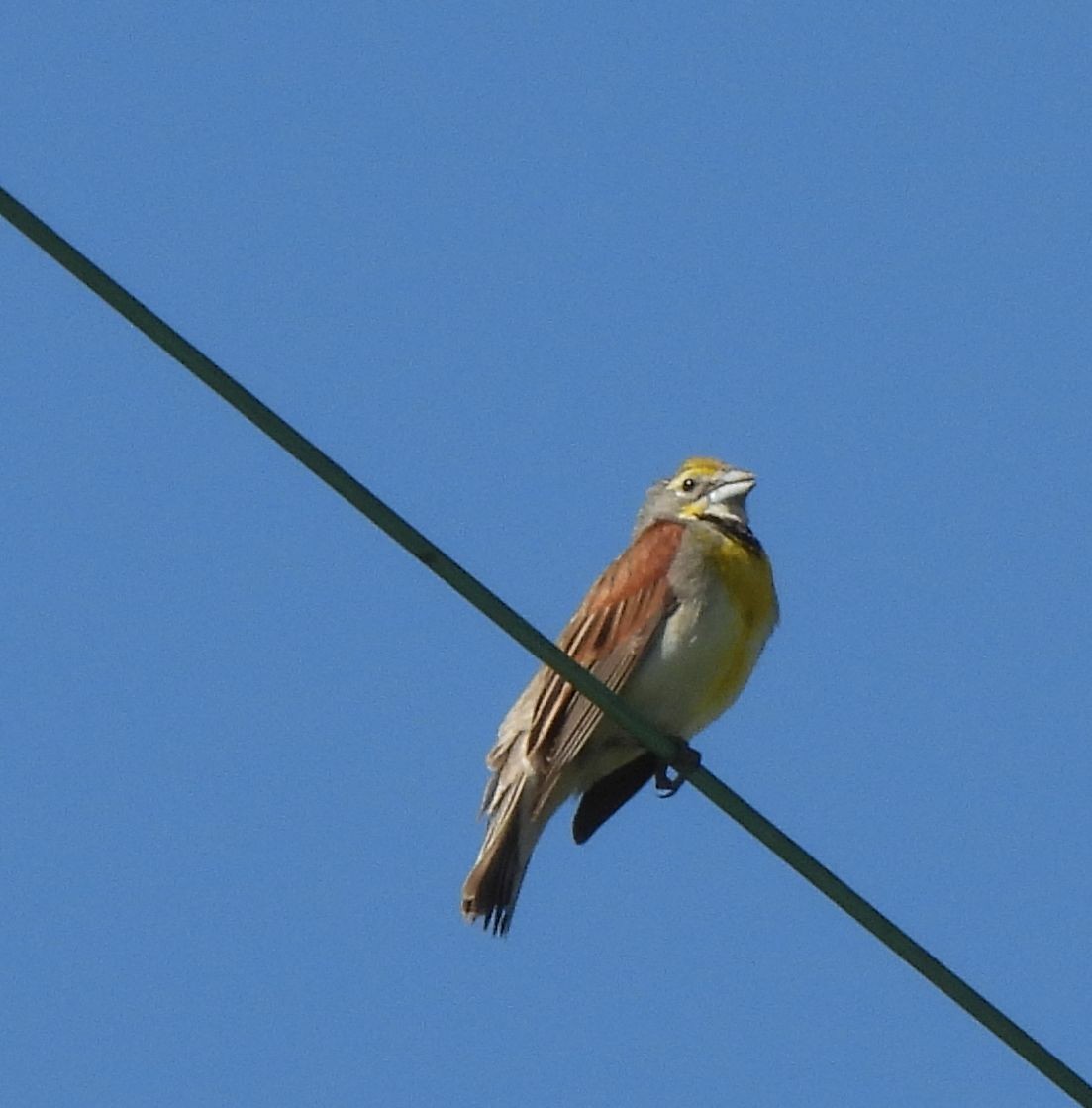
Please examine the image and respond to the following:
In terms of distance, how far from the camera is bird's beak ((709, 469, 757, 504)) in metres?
9.52

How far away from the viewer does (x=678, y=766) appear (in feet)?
25.5

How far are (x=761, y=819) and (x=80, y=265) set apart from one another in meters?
2.11

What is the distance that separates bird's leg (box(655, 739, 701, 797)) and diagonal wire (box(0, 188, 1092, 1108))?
5.29 feet

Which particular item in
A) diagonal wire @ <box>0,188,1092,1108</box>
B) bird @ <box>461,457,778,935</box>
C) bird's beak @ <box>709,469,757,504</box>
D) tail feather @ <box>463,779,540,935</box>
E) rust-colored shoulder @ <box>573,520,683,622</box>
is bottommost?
diagonal wire @ <box>0,188,1092,1108</box>

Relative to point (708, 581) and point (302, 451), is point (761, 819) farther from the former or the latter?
point (708, 581)

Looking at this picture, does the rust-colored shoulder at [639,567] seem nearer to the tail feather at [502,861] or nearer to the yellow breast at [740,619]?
the yellow breast at [740,619]

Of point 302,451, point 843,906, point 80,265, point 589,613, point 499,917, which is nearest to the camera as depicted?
point 80,265

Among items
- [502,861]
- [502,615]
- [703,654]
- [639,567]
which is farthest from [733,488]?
[502,615]

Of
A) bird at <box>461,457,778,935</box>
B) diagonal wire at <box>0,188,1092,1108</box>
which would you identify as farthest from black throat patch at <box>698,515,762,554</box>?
diagonal wire at <box>0,188,1092,1108</box>

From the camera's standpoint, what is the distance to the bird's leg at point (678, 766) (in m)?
7.88

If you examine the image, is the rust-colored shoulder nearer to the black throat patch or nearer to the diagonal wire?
the black throat patch

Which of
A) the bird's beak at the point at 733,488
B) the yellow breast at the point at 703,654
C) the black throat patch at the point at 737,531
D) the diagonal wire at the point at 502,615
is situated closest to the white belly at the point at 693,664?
the yellow breast at the point at 703,654

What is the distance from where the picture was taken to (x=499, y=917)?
840 cm

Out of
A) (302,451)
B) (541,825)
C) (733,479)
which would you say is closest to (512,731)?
(541,825)
